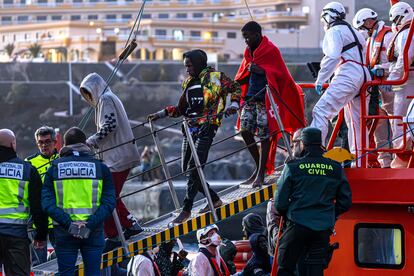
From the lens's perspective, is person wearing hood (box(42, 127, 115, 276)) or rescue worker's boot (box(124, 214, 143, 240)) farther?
rescue worker's boot (box(124, 214, 143, 240))

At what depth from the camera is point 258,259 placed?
14.5 metres

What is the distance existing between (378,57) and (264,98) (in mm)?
1976

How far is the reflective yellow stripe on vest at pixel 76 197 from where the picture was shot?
11219 mm

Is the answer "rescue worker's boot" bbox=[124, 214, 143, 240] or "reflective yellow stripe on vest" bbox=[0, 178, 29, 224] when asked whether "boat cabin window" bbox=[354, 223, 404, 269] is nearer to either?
"rescue worker's boot" bbox=[124, 214, 143, 240]

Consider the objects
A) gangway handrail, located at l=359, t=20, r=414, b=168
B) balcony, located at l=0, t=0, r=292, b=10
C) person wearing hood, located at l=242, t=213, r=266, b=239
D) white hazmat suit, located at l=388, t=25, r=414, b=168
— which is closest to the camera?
gangway handrail, located at l=359, t=20, r=414, b=168

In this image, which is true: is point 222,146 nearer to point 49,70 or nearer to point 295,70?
point 295,70

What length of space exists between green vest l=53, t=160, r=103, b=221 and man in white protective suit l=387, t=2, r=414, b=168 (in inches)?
152

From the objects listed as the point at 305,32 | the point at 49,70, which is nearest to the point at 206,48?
the point at 305,32

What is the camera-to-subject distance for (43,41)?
429ft

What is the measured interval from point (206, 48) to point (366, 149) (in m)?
117

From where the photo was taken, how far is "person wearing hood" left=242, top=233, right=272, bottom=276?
14.4m

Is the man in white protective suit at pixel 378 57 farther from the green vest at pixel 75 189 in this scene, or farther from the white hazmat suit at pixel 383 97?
the green vest at pixel 75 189

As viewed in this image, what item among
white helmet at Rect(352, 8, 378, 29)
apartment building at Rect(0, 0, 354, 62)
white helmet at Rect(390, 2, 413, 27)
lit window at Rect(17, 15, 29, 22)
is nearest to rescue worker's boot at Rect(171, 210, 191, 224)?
white helmet at Rect(352, 8, 378, 29)

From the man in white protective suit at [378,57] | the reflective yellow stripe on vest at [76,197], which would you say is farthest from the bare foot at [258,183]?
the reflective yellow stripe on vest at [76,197]
